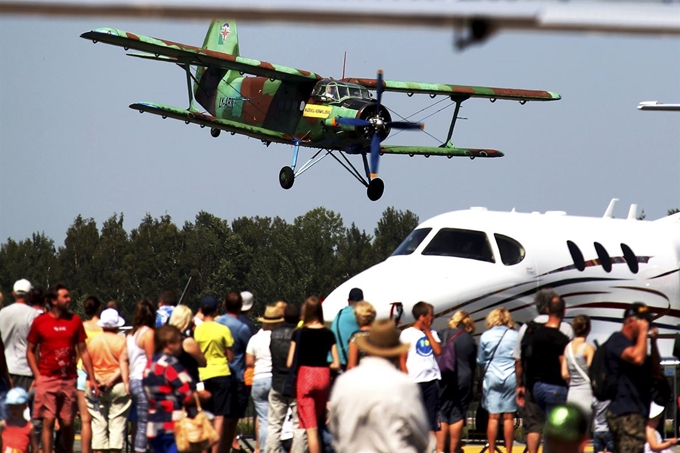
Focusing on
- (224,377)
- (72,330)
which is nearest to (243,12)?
(72,330)

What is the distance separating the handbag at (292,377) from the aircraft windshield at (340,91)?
24482mm

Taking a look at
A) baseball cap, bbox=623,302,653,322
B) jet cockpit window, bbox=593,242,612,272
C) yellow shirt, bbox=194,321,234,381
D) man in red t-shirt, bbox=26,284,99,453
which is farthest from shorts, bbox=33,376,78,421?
jet cockpit window, bbox=593,242,612,272

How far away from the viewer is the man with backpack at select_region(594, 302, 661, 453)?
10617mm

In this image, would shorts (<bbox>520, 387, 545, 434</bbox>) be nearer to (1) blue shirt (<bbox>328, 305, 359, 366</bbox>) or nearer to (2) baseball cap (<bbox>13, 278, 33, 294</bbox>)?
(1) blue shirt (<bbox>328, 305, 359, 366</bbox>)

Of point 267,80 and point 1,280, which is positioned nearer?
point 267,80

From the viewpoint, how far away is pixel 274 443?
42.5 ft

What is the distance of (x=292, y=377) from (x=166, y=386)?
228cm

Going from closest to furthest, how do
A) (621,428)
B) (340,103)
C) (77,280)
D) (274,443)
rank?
(621,428) < (274,443) < (340,103) < (77,280)

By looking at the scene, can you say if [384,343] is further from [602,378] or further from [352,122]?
[352,122]

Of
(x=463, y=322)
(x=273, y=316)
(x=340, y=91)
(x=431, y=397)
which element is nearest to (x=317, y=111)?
(x=340, y=91)

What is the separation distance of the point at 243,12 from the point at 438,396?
9500 mm

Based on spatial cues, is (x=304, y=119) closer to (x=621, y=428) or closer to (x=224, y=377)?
(x=224, y=377)

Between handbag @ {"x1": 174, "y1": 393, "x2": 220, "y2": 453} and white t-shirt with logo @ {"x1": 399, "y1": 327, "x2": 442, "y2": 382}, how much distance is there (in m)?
4.03

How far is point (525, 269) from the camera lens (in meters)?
18.9
